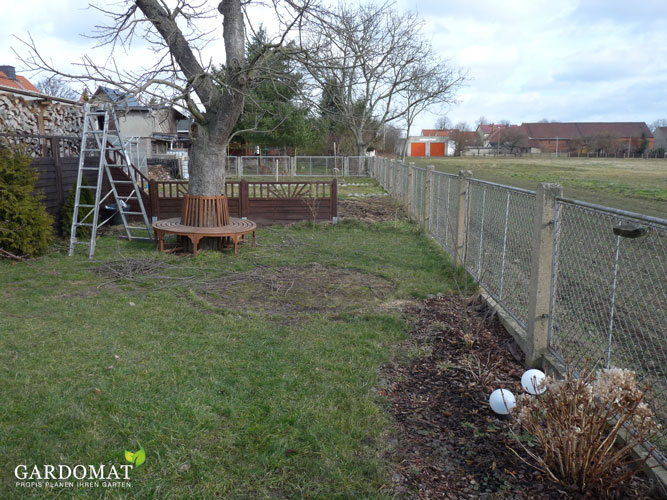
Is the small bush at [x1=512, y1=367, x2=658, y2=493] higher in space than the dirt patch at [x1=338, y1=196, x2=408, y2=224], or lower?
lower

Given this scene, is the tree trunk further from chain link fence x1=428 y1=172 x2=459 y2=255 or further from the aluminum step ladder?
chain link fence x1=428 y1=172 x2=459 y2=255

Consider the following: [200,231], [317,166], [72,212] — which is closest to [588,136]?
[317,166]

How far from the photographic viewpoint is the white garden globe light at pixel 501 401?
11.3 feet

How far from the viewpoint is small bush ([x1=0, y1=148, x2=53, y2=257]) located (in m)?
7.86

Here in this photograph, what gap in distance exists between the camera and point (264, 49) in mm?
8359

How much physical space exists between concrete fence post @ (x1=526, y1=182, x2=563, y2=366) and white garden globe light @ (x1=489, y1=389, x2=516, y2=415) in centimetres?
91

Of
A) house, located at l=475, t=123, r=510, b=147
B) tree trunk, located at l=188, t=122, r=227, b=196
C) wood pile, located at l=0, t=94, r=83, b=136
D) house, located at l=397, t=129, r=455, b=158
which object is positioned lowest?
tree trunk, located at l=188, t=122, r=227, b=196

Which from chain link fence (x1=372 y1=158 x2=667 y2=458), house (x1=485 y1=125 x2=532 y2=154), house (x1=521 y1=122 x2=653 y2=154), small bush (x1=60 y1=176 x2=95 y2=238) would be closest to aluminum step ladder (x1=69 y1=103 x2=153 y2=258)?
small bush (x1=60 y1=176 x2=95 y2=238)

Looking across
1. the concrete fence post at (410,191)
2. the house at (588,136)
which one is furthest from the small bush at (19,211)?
the house at (588,136)

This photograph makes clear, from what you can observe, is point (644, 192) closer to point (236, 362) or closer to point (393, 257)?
point (393, 257)

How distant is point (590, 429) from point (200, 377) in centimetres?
275

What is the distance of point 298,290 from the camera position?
6.86m

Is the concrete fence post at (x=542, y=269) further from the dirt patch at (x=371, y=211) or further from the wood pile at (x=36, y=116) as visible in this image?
the wood pile at (x=36, y=116)

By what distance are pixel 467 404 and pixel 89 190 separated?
9.25 m
